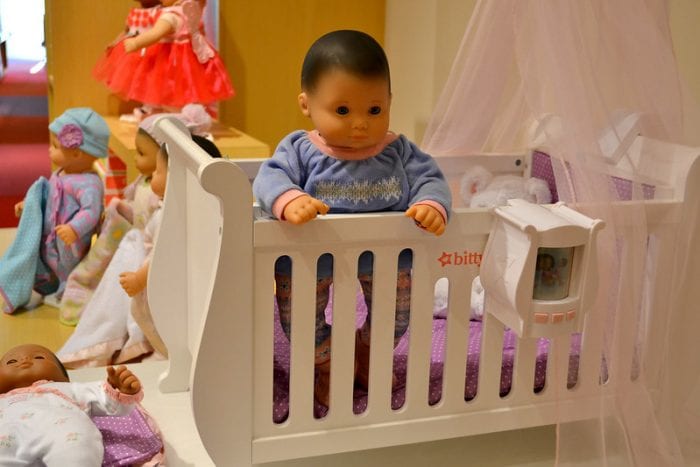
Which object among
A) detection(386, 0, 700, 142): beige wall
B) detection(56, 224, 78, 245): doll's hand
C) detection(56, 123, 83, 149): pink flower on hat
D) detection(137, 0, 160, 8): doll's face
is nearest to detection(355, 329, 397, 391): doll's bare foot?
detection(56, 224, 78, 245): doll's hand

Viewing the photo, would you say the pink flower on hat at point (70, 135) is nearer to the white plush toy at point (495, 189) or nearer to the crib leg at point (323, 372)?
the white plush toy at point (495, 189)

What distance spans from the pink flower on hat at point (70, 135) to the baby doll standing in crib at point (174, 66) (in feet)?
1.03

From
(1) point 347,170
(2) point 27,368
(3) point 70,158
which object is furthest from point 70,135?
(1) point 347,170

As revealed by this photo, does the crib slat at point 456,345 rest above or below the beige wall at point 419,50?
below

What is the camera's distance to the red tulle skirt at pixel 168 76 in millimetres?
2879

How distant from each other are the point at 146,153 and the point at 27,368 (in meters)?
0.93

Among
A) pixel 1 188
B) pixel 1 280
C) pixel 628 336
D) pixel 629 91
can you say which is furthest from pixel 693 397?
pixel 1 188

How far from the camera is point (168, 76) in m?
2.88

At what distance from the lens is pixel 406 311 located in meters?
1.49

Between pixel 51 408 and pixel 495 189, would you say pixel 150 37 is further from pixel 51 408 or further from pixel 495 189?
pixel 51 408

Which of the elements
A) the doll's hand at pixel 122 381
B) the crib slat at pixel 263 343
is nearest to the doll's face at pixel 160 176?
the doll's hand at pixel 122 381

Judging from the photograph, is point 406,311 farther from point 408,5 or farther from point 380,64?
point 408,5

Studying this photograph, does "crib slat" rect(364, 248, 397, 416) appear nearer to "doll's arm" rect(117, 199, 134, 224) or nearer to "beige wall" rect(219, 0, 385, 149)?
"doll's arm" rect(117, 199, 134, 224)

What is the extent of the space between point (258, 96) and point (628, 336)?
2176mm
